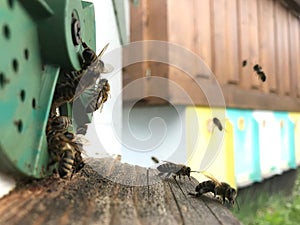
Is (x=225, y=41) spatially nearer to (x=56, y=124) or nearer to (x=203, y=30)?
(x=203, y=30)

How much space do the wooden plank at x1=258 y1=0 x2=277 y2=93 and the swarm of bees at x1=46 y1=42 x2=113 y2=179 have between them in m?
4.34

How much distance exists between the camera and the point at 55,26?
65 cm

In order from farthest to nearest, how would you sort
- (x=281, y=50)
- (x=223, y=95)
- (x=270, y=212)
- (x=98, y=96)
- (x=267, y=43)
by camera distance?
(x=281, y=50) < (x=267, y=43) < (x=270, y=212) < (x=223, y=95) < (x=98, y=96)

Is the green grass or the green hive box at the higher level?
the green hive box

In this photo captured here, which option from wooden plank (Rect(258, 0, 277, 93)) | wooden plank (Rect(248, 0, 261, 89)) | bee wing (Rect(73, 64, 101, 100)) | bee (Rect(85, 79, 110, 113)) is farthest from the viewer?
wooden plank (Rect(258, 0, 277, 93))

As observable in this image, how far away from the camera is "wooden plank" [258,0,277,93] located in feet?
17.0

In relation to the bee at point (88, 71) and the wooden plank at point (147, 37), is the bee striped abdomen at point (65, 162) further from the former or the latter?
the wooden plank at point (147, 37)

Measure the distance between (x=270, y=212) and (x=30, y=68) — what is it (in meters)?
4.50

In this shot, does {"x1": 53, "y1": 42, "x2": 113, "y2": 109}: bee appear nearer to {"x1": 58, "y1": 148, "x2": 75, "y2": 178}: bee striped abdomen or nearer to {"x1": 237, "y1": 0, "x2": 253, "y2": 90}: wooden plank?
{"x1": 58, "y1": 148, "x2": 75, "y2": 178}: bee striped abdomen

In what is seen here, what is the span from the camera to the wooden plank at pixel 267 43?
5.17m

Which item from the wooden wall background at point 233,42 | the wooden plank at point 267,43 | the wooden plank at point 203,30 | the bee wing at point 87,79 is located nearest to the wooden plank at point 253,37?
the wooden wall background at point 233,42

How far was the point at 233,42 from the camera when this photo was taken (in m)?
4.33

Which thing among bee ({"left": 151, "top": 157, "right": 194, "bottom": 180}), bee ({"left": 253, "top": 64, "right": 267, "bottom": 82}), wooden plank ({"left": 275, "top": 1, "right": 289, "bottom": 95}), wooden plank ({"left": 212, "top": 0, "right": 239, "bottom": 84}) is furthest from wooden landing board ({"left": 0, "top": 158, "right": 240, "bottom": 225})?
wooden plank ({"left": 275, "top": 1, "right": 289, "bottom": 95})

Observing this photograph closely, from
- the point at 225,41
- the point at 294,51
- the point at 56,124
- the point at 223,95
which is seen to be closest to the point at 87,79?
the point at 56,124
